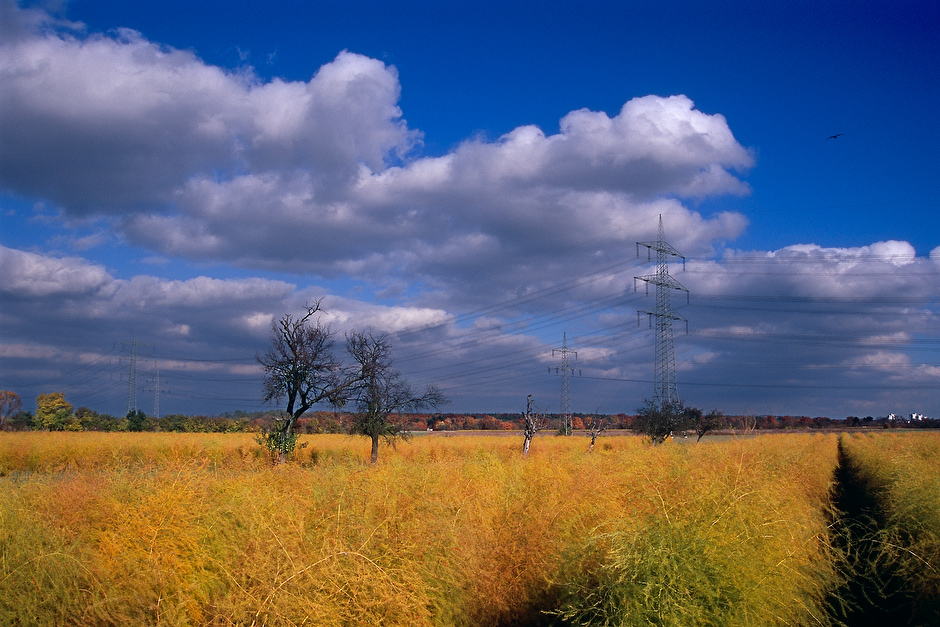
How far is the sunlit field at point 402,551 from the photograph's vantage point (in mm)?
5277

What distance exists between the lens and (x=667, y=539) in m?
5.32

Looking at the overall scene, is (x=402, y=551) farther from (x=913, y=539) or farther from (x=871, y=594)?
(x=913, y=539)

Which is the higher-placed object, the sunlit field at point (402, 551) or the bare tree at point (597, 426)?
the sunlit field at point (402, 551)

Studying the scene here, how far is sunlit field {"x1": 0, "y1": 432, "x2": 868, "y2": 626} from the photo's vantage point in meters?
5.28

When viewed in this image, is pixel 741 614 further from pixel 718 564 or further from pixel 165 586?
pixel 165 586

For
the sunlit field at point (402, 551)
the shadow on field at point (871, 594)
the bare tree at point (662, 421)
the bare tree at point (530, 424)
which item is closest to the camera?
the sunlit field at point (402, 551)

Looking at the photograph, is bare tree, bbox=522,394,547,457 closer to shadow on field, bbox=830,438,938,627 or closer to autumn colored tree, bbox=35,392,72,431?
shadow on field, bbox=830,438,938,627

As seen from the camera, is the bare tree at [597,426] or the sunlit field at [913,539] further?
the bare tree at [597,426]

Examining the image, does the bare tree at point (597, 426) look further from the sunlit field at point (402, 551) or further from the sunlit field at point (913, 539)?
the sunlit field at point (402, 551)

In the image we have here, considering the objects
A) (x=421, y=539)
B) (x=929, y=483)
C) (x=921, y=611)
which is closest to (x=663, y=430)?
(x=929, y=483)

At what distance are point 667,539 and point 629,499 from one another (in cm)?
289

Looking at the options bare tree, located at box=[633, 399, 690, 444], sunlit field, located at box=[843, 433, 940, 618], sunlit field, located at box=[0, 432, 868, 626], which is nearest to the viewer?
sunlit field, located at box=[0, 432, 868, 626]

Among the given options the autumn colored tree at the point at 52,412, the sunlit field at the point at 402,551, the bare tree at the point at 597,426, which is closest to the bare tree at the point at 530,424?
the bare tree at the point at 597,426

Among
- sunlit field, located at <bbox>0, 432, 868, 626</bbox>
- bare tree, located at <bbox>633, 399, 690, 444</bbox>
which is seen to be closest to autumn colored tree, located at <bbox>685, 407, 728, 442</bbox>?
bare tree, located at <bbox>633, 399, 690, 444</bbox>
